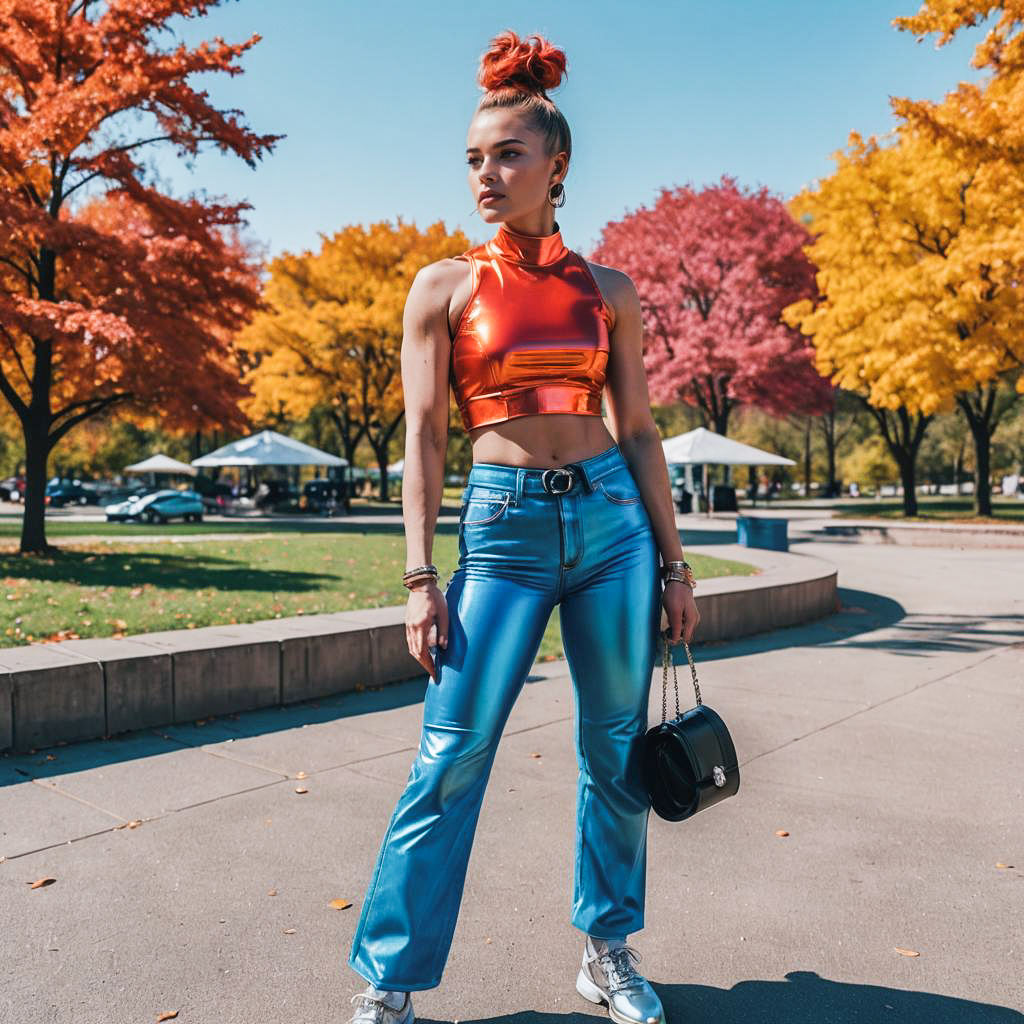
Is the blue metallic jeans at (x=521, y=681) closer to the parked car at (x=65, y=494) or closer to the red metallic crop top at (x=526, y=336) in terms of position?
the red metallic crop top at (x=526, y=336)

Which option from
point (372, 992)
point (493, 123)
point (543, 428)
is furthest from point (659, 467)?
point (372, 992)

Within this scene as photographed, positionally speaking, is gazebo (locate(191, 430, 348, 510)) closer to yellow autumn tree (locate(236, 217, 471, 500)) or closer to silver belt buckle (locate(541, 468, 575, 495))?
yellow autumn tree (locate(236, 217, 471, 500))

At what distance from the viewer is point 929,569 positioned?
51.2ft

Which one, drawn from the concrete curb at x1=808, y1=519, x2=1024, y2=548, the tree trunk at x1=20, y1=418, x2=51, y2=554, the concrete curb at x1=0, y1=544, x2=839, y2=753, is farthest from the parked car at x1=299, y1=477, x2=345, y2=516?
the concrete curb at x1=0, y1=544, x2=839, y2=753

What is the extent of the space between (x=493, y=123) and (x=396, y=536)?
57.1ft

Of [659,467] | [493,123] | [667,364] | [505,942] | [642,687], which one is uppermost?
[667,364]

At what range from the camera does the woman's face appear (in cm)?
240

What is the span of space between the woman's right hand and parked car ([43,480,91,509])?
43.0 metres

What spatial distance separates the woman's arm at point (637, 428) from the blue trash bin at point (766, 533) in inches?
543

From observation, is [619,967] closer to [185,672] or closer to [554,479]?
[554,479]

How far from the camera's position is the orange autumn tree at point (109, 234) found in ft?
40.3

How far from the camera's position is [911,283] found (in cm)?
2195

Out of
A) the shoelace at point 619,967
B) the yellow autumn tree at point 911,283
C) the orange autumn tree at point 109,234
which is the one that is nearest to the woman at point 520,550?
the shoelace at point 619,967

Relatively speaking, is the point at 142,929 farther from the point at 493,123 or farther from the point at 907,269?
the point at 907,269
